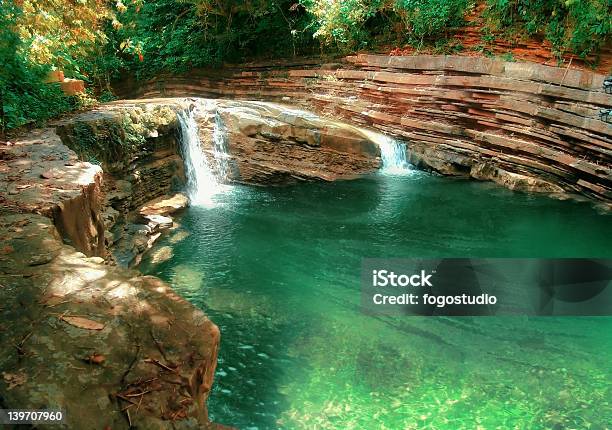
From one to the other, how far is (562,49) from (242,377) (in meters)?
8.15

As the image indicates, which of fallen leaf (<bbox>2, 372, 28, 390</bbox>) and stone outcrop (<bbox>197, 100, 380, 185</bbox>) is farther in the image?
stone outcrop (<bbox>197, 100, 380, 185</bbox>)

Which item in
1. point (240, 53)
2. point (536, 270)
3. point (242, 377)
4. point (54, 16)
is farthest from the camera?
point (240, 53)

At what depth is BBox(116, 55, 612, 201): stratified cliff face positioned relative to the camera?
7805 mm

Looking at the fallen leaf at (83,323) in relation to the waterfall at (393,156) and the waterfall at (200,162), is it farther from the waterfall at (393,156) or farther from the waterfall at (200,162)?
the waterfall at (393,156)

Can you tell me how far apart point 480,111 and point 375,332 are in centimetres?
622

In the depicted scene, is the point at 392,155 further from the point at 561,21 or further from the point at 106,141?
the point at 106,141

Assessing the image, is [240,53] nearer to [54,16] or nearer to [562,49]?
[54,16]

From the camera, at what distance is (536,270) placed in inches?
225

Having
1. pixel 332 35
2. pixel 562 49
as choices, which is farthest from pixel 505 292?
pixel 332 35

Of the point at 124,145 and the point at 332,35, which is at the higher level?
the point at 332,35

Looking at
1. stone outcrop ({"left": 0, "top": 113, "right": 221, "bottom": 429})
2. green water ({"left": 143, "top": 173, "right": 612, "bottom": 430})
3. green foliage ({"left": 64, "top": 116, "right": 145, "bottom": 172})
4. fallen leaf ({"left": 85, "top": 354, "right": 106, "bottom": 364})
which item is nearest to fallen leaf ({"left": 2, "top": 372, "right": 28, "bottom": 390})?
stone outcrop ({"left": 0, "top": 113, "right": 221, "bottom": 429})

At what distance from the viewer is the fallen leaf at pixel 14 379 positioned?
1848 millimetres

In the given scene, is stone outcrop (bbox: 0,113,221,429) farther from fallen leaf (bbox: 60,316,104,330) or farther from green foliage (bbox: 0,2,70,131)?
green foliage (bbox: 0,2,70,131)

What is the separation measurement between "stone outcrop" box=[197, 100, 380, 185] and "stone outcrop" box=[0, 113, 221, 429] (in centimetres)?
624
